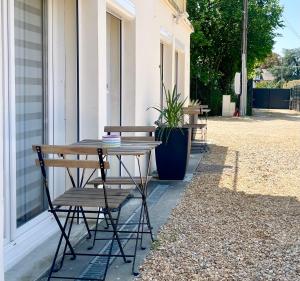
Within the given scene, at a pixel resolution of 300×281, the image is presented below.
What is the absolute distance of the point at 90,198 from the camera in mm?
3938

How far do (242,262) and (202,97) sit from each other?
21102mm

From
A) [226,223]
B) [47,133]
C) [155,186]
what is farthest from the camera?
[155,186]

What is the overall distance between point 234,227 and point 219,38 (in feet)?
71.2

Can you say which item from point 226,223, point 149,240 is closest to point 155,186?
point 226,223

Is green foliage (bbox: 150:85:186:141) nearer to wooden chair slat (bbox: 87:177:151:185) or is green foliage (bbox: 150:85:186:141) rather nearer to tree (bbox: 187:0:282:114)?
wooden chair slat (bbox: 87:177:151:185)

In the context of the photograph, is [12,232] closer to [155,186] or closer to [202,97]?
[155,186]

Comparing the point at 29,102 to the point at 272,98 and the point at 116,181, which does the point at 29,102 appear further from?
the point at 272,98

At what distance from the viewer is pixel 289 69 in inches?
2889

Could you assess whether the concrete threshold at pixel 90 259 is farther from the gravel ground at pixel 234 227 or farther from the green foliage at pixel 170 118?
the green foliage at pixel 170 118

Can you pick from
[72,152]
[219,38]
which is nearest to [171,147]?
[72,152]

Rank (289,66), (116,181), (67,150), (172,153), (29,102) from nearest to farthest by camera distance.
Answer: (67,150) → (29,102) → (116,181) → (172,153) → (289,66)

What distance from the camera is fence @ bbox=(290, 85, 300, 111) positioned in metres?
29.7

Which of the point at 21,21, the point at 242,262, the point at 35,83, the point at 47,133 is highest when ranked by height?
the point at 21,21

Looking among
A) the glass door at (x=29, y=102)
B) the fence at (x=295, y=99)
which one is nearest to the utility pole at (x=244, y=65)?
the fence at (x=295, y=99)
